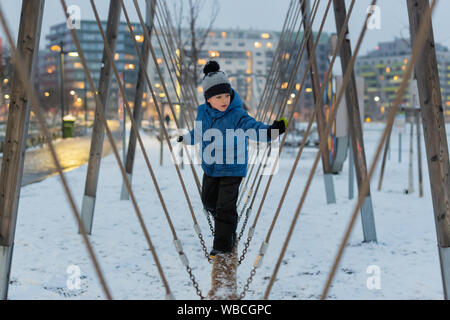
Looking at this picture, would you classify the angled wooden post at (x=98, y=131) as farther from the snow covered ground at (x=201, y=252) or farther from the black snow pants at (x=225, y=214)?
the black snow pants at (x=225, y=214)

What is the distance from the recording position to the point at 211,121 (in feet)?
9.29

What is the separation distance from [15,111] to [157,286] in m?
1.39

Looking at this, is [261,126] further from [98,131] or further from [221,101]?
[98,131]

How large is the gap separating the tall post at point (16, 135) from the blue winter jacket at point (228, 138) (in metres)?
1.09

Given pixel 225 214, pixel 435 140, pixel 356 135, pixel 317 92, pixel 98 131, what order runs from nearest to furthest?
pixel 435 140 < pixel 225 214 < pixel 356 135 < pixel 98 131 < pixel 317 92

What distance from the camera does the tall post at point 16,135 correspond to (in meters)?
2.53

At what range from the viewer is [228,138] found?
2734mm

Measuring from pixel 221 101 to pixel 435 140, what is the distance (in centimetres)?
128

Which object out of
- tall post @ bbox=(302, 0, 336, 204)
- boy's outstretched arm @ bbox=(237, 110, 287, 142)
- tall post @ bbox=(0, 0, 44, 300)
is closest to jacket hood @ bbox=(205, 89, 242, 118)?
boy's outstretched arm @ bbox=(237, 110, 287, 142)

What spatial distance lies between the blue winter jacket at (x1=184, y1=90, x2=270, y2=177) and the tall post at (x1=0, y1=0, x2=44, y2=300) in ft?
3.58

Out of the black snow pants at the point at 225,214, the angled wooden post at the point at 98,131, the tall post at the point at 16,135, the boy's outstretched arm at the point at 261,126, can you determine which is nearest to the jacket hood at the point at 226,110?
the boy's outstretched arm at the point at 261,126

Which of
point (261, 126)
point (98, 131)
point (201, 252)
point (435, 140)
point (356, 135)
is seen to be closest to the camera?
point (435, 140)

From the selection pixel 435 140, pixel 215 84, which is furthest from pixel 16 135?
pixel 435 140

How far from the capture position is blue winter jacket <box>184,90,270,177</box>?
271cm
